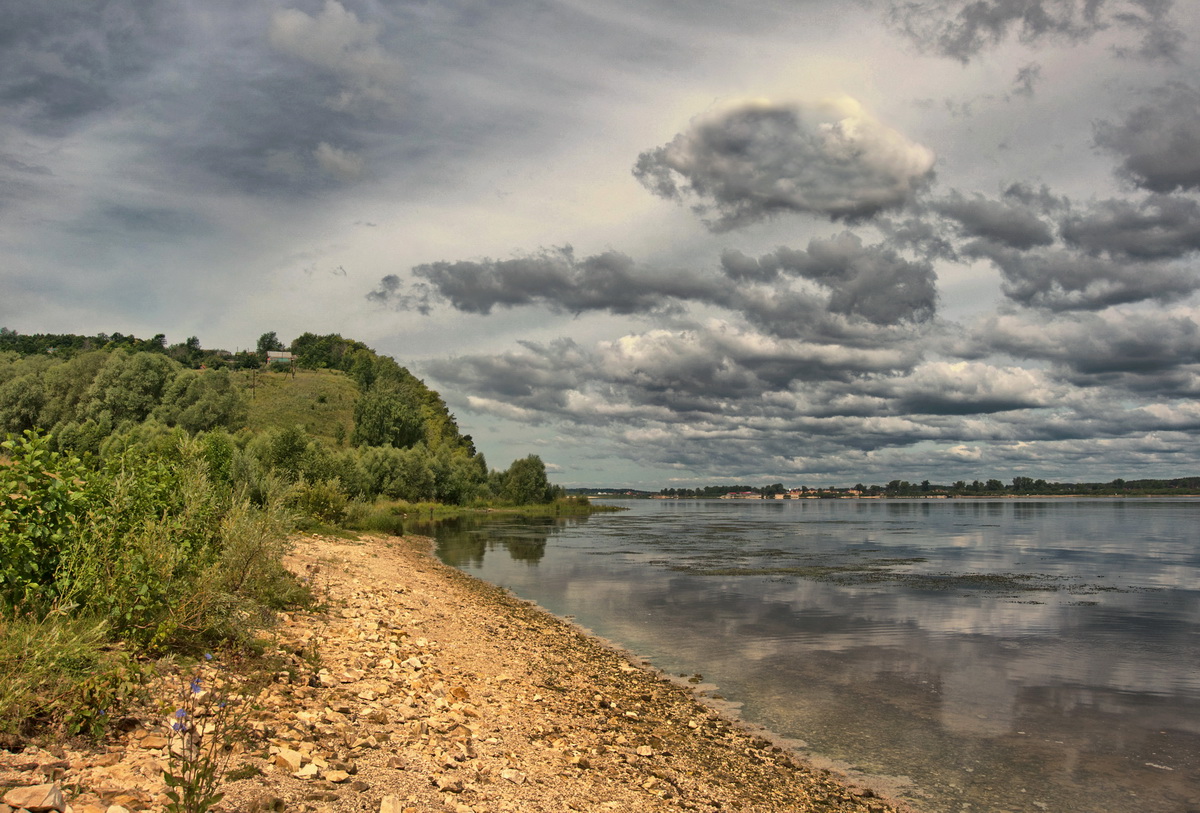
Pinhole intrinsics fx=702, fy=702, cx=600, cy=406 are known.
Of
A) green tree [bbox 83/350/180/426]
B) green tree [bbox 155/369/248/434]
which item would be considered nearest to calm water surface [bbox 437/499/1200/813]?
green tree [bbox 155/369/248/434]

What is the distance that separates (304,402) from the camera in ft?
469

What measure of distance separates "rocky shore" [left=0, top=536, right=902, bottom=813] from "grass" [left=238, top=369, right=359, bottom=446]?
111 m

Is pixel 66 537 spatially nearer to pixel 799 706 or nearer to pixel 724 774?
pixel 724 774

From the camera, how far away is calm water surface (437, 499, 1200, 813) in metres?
11.1

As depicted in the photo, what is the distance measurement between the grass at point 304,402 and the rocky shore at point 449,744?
110993 mm

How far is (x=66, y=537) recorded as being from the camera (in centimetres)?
851

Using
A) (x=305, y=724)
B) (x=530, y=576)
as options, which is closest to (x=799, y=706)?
(x=305, y=724)

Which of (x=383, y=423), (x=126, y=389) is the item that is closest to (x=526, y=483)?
(x=383, y=423)

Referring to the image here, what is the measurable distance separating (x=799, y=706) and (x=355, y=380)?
581 feet

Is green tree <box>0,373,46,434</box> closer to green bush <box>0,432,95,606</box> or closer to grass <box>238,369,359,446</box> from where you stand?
grass <box>238,369,359,446</box>

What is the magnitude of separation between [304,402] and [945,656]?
142507 mm

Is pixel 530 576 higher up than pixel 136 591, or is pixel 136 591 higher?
pixel 136 591

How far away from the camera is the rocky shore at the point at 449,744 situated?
6340 mm

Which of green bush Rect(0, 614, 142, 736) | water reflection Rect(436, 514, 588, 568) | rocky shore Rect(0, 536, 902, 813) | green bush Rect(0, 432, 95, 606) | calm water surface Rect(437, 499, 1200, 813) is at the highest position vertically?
green bush Rect(0, 432, 95, 606)
